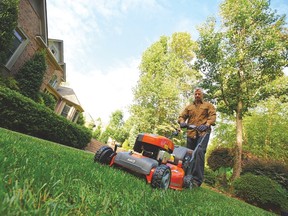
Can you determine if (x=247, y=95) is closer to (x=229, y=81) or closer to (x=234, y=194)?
(x=229, y=81)

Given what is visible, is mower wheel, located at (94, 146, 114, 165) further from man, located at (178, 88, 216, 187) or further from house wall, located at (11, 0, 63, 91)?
house wall, located at (11, 0, 63, 91)

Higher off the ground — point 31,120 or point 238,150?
point 238,150

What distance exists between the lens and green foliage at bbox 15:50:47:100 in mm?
13570

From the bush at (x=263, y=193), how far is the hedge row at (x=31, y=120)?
810 cm

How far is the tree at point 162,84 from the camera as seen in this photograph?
82.3ft

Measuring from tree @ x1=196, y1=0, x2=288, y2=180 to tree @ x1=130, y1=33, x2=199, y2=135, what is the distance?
1072 centimetres

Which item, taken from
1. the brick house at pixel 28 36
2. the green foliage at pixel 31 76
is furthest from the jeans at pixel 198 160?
the green foliage at pixel 31 76

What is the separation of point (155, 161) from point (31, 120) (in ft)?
23.1

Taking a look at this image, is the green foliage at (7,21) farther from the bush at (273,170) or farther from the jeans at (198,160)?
the bush at (273,170)

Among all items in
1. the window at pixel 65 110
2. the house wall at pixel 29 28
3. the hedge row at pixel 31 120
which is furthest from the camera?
the window at pixel 65 110

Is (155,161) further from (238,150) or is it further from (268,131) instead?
(268,131)

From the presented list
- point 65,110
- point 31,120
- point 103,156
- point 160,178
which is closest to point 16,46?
point 31,120

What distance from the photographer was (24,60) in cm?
1421

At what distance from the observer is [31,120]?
344 inches
